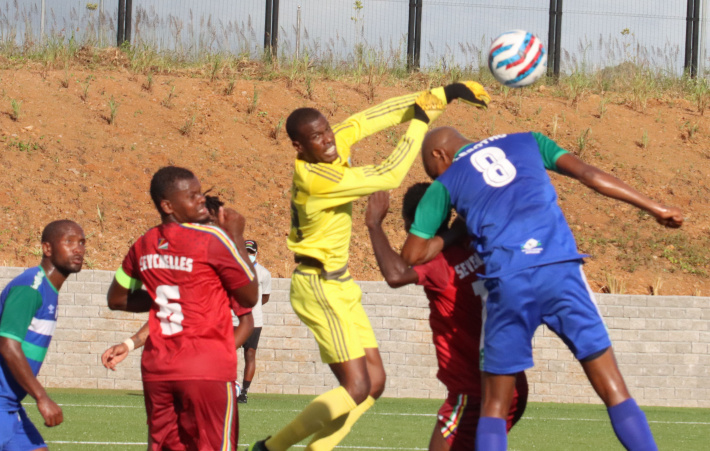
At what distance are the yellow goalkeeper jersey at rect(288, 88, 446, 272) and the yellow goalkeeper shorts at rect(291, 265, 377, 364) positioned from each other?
0.42ft

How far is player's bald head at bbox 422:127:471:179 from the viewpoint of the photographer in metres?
5.36

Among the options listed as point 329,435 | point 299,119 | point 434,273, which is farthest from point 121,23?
point 434,273

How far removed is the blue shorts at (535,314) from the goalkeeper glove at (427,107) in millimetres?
1638

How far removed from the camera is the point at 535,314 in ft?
15.3

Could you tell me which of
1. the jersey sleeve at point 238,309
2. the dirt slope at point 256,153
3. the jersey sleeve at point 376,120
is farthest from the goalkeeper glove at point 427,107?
the dirt slope at point 256,153

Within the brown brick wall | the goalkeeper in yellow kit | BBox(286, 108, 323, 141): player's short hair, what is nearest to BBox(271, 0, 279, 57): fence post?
the brown brick wall

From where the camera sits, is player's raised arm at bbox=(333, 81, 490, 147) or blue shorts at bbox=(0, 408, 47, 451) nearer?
blue shorts at bbox=(0, 408, 47, 451)

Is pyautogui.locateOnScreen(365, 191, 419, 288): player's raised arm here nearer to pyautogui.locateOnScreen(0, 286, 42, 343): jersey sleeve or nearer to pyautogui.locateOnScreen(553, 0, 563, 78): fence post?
pyautogui.locateOnScreen(0, 286, 42, 343): jersey sleeve

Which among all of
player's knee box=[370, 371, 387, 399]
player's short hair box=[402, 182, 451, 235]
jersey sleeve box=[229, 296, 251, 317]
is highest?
player's short hair box=[402, 182, 451, 235]

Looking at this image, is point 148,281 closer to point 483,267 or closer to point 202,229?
point 202,229

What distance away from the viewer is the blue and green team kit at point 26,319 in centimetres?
495

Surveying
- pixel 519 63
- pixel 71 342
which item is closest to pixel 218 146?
pixel 71 342

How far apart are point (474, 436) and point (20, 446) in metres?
2.59

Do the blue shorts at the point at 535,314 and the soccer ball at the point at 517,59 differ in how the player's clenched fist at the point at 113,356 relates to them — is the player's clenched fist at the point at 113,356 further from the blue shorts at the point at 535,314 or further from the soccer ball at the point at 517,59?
the soccer ball at the point at 517,59
